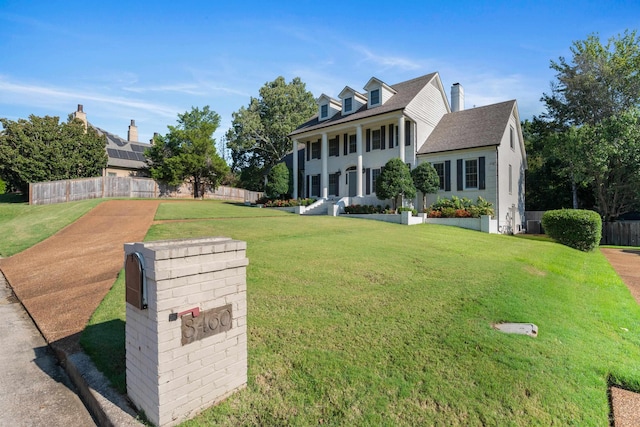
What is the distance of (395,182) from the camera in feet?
58.0

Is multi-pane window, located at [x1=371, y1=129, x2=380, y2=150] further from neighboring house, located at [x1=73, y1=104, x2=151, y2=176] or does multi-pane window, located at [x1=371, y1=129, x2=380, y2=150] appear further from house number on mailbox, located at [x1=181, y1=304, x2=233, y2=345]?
neighboring house, located at [x1=73, y1=104, x2=151, y2=176]

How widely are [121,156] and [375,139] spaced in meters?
27.6

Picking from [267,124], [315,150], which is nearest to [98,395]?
[315,150]

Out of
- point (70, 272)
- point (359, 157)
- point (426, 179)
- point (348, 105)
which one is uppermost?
point (348, 105)

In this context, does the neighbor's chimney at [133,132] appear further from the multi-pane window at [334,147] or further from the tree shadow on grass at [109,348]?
the tree shadow on grass at [109,348]

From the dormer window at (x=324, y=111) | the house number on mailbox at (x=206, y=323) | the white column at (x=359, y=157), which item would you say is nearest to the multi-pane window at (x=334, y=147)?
the dormer window at (x=324, y=111)

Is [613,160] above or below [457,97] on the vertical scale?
below

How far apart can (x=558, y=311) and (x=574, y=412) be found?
280cm

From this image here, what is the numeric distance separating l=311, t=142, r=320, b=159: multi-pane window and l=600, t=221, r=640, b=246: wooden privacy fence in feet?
61.7

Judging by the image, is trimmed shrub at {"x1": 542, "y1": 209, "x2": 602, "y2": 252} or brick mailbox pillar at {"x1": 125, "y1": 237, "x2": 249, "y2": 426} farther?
trimmed shrub at {"x1": 542, "y1": 209, "x2": 602, "y2": 252}

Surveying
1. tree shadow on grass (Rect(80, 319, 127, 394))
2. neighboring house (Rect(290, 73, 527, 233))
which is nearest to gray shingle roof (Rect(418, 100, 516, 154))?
neighboring house (Rect(290, 73, 527, 233))

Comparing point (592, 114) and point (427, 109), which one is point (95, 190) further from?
point (592, 114)

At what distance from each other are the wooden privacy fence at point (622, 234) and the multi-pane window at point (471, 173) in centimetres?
867

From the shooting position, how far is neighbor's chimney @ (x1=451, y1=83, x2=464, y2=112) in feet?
79.7
